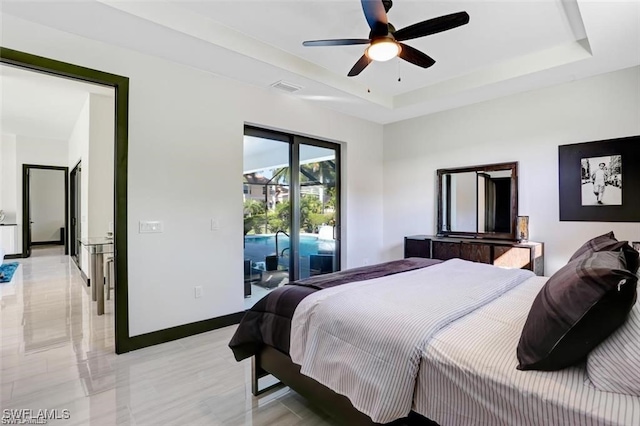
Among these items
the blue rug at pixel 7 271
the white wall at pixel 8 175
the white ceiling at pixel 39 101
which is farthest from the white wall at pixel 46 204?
the blue rug at pixel 7 271

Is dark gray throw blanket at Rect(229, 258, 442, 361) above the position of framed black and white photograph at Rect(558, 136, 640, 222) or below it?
below

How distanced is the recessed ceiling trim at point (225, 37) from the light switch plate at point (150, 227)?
5.63 feet

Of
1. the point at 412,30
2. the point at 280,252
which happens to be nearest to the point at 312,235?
the point at 280,252

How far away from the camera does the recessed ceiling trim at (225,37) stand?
8.17ft

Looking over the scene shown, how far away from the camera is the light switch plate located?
117 inches

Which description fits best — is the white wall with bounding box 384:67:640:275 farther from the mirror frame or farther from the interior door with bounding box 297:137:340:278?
the interior door with bounding box 297:137:340:278

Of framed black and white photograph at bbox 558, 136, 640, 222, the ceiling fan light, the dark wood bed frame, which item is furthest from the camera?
framed black and white photograph at bbox 558, 136, 640, 222

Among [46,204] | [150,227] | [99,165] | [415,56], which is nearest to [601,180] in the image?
[415,56]

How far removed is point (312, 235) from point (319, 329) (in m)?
3.09

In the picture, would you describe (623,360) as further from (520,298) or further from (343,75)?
(343,75)

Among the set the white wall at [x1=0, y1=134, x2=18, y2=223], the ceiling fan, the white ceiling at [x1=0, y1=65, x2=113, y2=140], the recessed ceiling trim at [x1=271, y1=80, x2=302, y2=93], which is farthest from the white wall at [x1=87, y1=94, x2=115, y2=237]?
the white wall at [x1=0, y1=134, x2=18, y2=223]

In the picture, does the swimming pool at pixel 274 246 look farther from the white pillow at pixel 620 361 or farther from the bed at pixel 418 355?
the white pillow at pixel 620 361

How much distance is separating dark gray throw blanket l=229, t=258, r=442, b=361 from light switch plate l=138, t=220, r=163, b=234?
1.51 metres

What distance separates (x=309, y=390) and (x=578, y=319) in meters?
1.40
